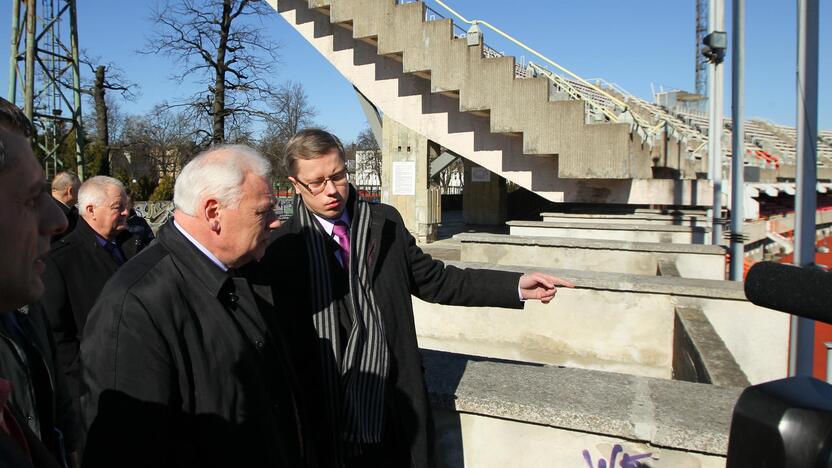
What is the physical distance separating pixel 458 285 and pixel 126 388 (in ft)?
5.17

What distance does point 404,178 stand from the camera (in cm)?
1722

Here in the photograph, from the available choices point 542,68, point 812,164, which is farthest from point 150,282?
point 542,68

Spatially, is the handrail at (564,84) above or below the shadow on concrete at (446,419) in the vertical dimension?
above

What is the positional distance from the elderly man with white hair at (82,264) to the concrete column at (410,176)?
510 inches

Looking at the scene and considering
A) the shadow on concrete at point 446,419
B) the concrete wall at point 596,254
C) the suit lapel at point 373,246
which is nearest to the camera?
the suit lapel at point 373,246

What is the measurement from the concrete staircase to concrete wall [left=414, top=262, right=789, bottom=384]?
9002mm

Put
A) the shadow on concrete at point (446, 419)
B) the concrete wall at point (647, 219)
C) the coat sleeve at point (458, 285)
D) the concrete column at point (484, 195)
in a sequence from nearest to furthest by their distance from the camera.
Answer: the shadow on concrete at point (446, 419) → the coat sleeve at point (458, 285) → the concrete wall at point (647, 219) → the concrete column at point (484, 195)

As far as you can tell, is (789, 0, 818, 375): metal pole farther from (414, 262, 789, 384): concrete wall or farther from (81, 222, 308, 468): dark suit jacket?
(81, 222, 308, 468): dark suit jacket

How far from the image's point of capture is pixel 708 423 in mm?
2176

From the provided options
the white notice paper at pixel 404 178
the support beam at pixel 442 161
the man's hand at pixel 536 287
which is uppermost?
the support beam at pixel 442 161

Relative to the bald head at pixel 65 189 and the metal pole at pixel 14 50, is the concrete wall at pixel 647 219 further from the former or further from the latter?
the metal pole at pixel 14 50

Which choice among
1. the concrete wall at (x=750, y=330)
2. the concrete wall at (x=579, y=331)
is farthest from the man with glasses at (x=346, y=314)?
the concrete wall at (x=750, y=330)

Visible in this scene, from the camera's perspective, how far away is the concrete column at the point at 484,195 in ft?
77.8

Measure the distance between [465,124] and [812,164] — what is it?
13100 mm
